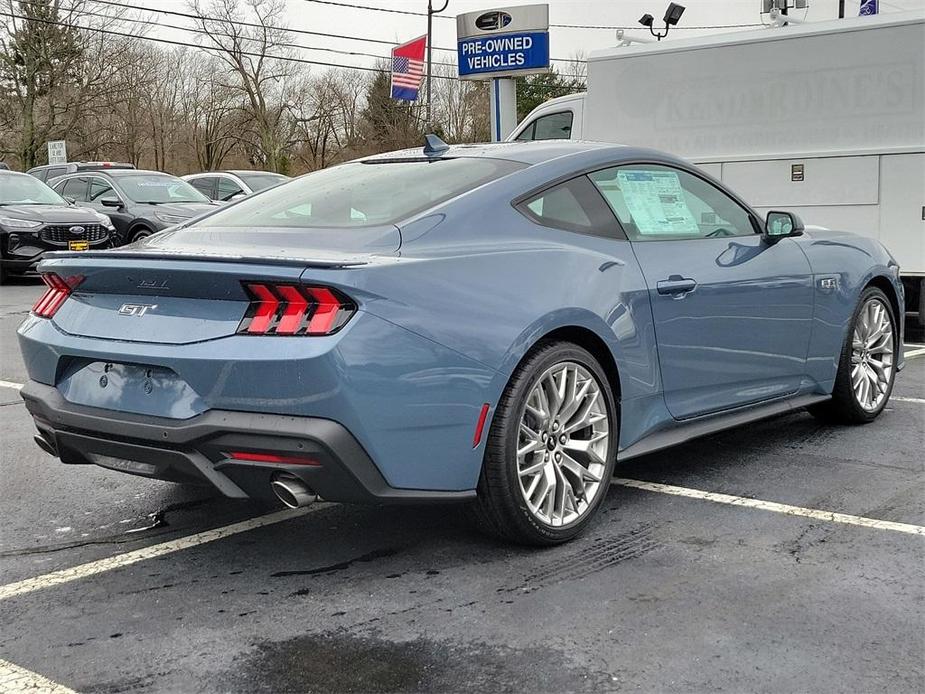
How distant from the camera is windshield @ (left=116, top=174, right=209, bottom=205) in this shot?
1655cm

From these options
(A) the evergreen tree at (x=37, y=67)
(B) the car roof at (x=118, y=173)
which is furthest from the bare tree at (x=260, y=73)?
(B) the car roof at (x=118, y=173)

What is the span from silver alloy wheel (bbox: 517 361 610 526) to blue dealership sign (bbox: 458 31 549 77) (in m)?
11.7

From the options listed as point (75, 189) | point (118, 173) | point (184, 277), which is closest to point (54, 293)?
point (184, 277)

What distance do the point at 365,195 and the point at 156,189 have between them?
13403 millimetres

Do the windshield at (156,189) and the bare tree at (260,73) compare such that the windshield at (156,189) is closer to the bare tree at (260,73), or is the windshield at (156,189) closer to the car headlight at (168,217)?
the car headlight at (168,217)

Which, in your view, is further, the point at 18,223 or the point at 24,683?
the point at 18,223

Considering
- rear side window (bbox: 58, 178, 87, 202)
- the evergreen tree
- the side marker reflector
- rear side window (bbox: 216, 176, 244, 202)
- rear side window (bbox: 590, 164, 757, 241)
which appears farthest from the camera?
the evergreen tree

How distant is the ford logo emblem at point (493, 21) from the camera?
50.4 ft

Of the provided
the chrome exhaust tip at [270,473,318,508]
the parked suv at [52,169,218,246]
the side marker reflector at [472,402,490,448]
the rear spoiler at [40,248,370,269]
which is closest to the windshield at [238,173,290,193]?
the parked suv at [52,169,218,246]

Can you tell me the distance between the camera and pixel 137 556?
12.8 feet

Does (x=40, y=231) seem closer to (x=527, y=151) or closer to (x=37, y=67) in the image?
(x=527, y=151)

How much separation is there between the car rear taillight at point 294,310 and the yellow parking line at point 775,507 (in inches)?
79.6

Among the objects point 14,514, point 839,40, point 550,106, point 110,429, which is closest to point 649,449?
→ point 110,429

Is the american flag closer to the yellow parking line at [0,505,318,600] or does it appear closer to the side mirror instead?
the side mirror
